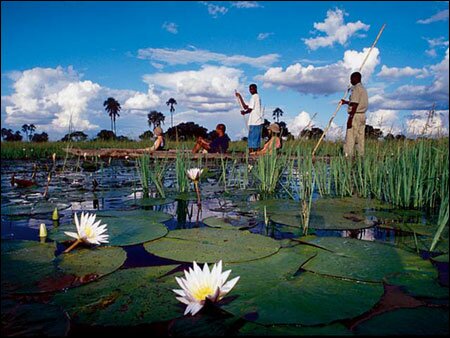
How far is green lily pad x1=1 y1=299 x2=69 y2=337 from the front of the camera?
3.69 feet

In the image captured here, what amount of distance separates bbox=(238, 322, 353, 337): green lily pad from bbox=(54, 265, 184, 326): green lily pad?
291 mm

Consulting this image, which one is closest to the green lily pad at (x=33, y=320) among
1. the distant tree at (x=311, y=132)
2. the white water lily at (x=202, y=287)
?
the white water lily at (x=202, y=287)

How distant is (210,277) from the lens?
1.24 m

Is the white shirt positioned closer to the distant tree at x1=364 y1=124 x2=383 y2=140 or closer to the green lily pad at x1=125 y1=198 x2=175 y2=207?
the distant tree at x1=364 y1=124 x2=383 y2=140

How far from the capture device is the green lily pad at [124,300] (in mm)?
1235

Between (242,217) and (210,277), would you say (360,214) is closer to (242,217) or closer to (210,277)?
(242,217)

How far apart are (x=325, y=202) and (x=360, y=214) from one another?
50 centimetres

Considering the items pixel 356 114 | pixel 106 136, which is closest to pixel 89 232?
pixel 356 114

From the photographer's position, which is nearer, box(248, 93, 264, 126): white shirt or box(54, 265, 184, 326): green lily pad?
box(54, 265, 184, 326): green lily pad

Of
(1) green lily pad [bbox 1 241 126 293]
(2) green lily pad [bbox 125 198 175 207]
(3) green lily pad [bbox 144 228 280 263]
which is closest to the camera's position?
(1) green lily pad [bbox 1 241 126 293]

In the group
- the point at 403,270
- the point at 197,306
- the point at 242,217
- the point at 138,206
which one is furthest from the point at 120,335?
the point at 138,206

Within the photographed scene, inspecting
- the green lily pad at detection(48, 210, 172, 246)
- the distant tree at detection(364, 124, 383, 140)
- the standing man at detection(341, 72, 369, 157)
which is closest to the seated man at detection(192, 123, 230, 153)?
the standing man at detection(341, 72, 369, 157)

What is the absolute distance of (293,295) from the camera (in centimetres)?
140

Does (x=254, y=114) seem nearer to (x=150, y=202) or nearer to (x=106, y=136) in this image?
(x=150, y=202)
